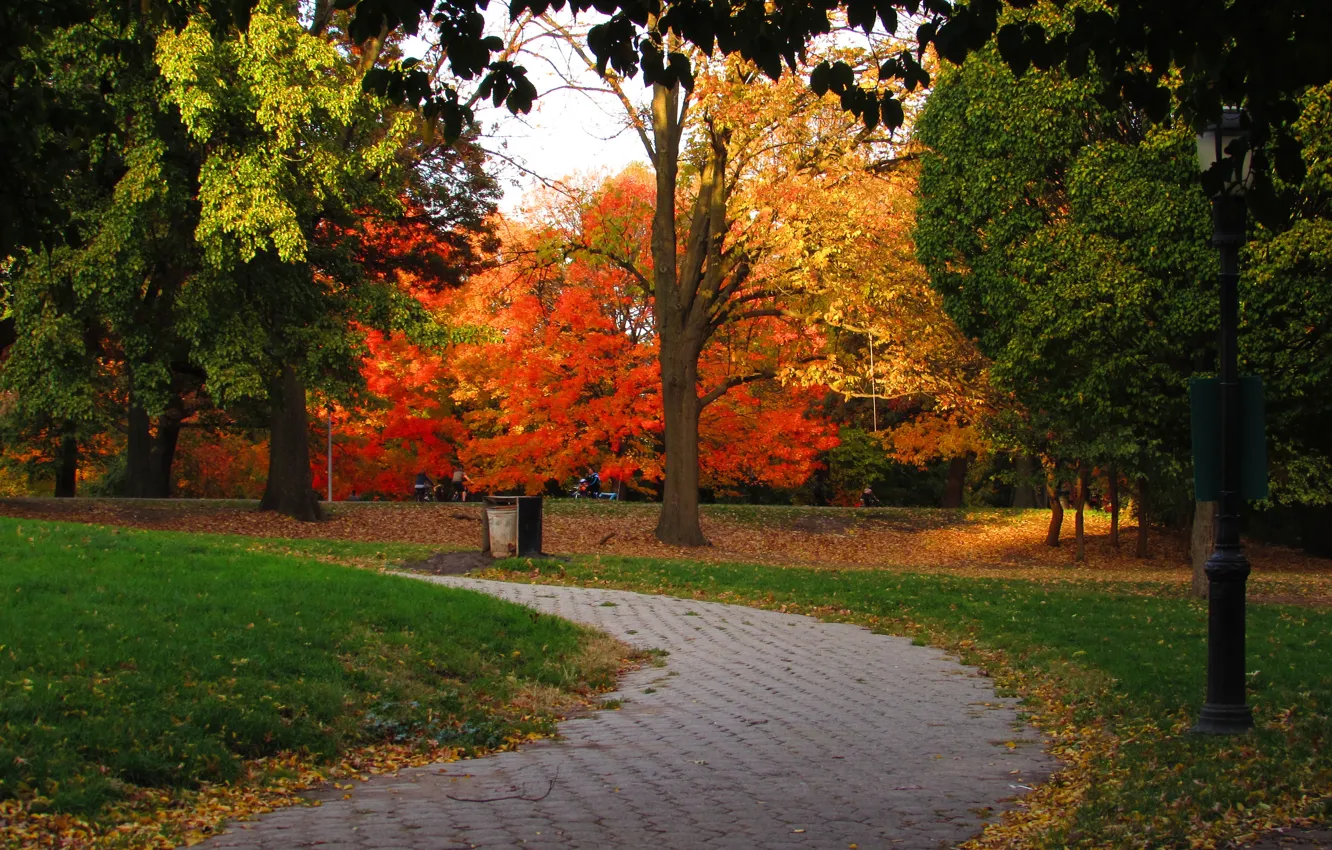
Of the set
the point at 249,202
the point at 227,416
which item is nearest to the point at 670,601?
the point at 249,202

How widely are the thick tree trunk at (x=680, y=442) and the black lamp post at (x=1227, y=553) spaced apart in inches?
741

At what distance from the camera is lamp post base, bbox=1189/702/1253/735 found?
7375mm

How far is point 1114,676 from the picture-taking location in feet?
32.2

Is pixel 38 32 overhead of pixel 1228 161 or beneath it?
overhead

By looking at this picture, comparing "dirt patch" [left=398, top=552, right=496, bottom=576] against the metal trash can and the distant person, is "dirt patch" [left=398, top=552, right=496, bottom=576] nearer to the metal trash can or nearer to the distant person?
the metal trash can

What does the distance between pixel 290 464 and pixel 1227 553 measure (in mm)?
23259

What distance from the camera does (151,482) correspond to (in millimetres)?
39438

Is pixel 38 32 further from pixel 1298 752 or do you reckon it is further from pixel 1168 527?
pixel 1168 527

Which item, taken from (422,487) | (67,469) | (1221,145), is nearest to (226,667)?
(1221,145)

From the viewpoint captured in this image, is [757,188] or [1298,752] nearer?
[1298,752]

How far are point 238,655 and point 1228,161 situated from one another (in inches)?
270

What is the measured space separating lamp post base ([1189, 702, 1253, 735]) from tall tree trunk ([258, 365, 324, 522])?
2283cm

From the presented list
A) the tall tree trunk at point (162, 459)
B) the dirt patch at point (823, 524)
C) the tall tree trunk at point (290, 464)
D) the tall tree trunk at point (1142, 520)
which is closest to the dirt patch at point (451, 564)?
the tall tree trunk at point (290, 464)

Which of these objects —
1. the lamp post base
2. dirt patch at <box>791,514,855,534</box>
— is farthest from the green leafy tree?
dirt patch at <box>791,514,855,534</box>
